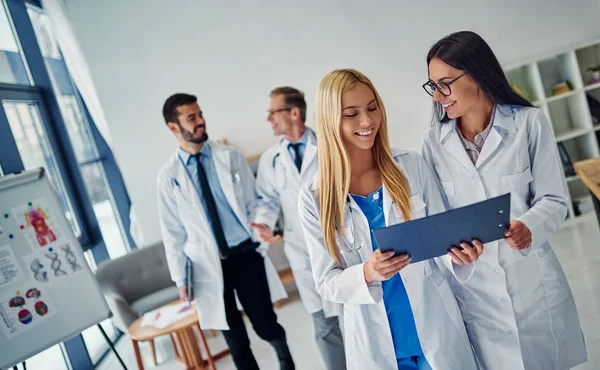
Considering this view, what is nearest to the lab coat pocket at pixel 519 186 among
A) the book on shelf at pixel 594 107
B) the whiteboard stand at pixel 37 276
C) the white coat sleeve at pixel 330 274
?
the white coat sleeve at pixel 330 274

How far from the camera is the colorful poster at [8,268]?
2.23 metres

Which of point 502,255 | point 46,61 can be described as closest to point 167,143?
point 46,61

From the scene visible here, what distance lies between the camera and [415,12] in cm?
398

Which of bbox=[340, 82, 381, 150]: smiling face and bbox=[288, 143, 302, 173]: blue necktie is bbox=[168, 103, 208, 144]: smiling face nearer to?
bbox=[288, 143, 302, 173]: blue necktie

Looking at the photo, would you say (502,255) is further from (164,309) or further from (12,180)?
Result: (164,309)

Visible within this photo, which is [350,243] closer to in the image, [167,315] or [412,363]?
[412,363]

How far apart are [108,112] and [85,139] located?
0.69 m

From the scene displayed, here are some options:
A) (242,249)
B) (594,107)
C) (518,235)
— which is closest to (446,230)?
(518,235)

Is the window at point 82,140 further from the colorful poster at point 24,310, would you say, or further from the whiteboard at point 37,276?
the colorful poster at point 24,310

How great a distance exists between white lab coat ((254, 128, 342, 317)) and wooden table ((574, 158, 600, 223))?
128 cm

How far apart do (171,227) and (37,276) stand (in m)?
0.67

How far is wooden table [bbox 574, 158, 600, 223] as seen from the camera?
2.16 meters

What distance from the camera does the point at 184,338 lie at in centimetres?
332

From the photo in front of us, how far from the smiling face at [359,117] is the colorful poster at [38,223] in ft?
5.78
